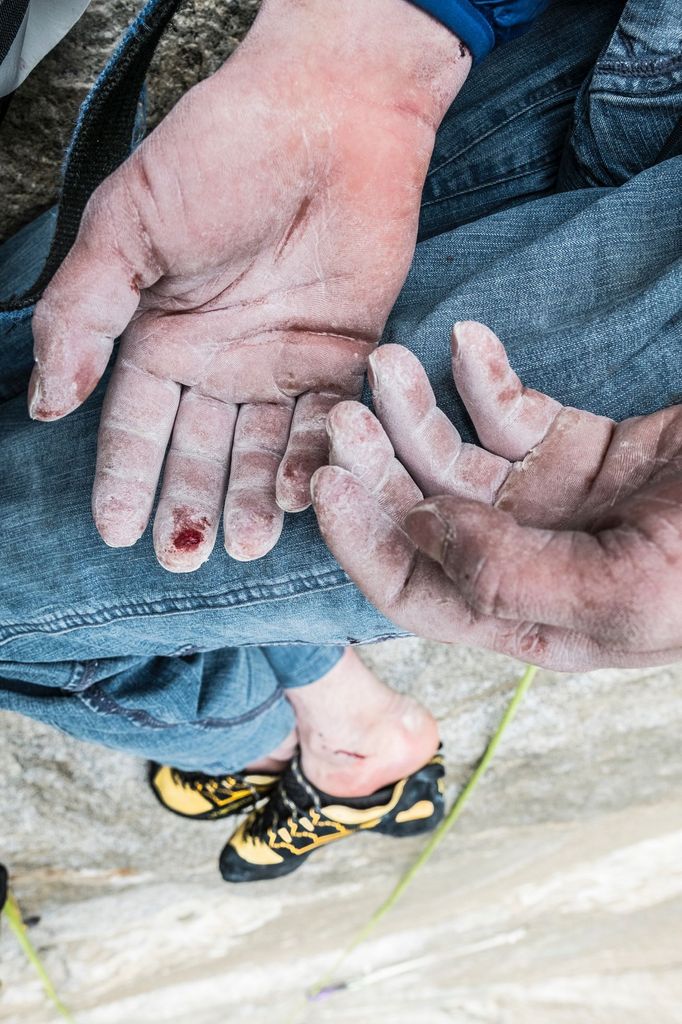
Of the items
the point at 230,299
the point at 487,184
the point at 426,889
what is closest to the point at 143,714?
the point at 230,299

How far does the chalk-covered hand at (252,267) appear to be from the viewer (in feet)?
2.48

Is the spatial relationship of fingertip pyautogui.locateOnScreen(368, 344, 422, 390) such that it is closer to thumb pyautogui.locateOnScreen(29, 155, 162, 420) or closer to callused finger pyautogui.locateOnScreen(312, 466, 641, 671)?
callused finger pyautogui.locateOnScreen(312, 466, 641, 671)

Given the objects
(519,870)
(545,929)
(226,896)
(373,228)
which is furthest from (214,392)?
(545,929)

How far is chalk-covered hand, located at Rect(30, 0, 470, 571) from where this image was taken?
0.76 meters

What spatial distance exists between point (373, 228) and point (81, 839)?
1.46 meters

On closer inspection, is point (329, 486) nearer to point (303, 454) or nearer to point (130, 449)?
point (303, 454)

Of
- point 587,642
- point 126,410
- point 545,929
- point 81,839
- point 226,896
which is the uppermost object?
point 126,410

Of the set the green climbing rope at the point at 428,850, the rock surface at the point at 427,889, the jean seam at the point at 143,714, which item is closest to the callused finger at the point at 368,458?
the jean seam at the point at 143,714

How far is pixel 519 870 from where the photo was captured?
2020 mm

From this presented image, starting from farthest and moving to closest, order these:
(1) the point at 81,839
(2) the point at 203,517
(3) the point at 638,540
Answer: (1) the point at 81,839, (2) the point at 203,517, (3) the point at 638,540

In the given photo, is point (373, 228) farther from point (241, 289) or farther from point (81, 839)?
point (81, 839)

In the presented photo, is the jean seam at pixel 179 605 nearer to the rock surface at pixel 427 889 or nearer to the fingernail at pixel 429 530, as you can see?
the fingernail at pixel 429 530

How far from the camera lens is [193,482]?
80 centimetres

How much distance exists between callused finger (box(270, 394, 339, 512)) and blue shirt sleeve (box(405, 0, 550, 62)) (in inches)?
16.7
